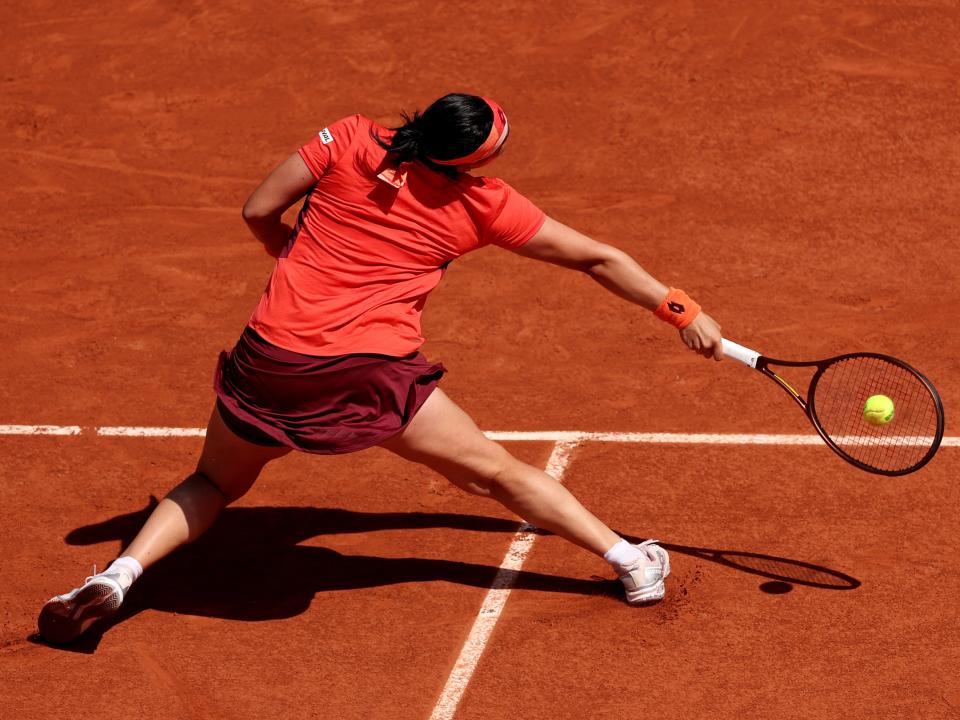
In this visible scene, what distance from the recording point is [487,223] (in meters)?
4.75

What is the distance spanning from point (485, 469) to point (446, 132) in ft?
4.09

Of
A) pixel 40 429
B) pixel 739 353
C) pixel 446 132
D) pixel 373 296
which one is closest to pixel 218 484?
pixel 373 296

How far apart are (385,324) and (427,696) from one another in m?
1.35

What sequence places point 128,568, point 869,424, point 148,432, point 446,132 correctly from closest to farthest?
point 446,132 < point 128,568 < point 869,424 < point 148,432

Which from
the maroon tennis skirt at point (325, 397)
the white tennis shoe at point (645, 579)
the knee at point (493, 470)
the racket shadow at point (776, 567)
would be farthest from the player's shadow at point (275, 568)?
the maroon tennis skirt at point (325, 397)

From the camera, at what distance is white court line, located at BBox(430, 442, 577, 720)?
481 cm

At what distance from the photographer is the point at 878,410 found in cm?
518

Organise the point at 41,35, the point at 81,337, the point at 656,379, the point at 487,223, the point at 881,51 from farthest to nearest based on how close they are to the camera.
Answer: the point at 41,35 → the point at 881,51 → the point at 81,337 → the point at 656,379 → the point at 487,223

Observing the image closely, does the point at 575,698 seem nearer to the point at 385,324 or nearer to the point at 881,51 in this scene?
the point at 385,324

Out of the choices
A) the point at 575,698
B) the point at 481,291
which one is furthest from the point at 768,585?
the point at 481,291

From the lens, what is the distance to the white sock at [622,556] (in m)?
5.11

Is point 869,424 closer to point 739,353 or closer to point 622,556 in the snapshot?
point 739,353

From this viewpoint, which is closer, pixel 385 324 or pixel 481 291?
pixel 385 324

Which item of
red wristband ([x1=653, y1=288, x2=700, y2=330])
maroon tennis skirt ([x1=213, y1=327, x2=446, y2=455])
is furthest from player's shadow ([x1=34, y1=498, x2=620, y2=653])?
red wristband ([x1=653, y1=288, x2=700, y2=330])
